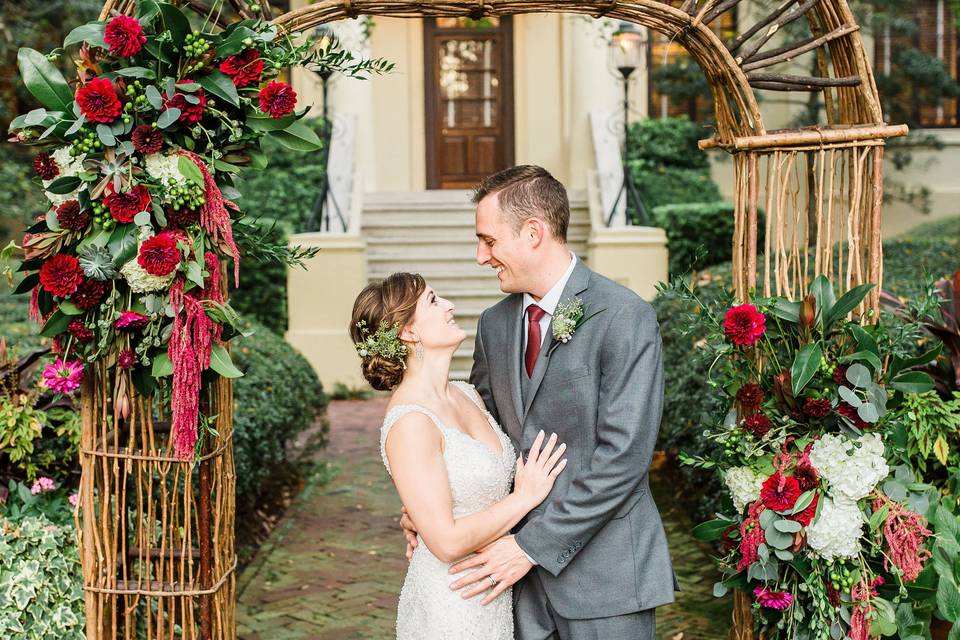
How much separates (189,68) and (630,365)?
63.1 inches

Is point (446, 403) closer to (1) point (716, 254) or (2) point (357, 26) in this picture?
(1) point (716, 254)

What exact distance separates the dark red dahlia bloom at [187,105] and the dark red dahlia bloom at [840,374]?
87.3 inches

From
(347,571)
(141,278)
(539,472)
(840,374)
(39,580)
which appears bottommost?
(347,571)

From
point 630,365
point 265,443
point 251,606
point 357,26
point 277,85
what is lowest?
point 251,606

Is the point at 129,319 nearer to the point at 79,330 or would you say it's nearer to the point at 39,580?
the point at 79,330

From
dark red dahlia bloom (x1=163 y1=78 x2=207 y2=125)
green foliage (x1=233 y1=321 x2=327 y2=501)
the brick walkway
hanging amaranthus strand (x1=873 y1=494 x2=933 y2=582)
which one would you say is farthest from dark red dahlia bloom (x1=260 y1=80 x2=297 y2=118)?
the brick walkway

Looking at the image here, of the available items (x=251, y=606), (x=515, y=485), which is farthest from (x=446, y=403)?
(x=251, y=606)

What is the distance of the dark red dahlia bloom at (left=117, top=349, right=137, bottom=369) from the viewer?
3.09 meters

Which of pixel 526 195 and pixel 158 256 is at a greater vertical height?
pixel 526 195

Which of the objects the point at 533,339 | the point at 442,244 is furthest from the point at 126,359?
the point at 442,244

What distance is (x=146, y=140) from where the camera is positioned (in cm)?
300

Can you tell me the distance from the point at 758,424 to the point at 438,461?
1.18 metres

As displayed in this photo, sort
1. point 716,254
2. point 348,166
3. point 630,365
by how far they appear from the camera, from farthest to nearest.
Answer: point 348,166
point 716,254
point 630,365

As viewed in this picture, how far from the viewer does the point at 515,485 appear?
9.92ft
